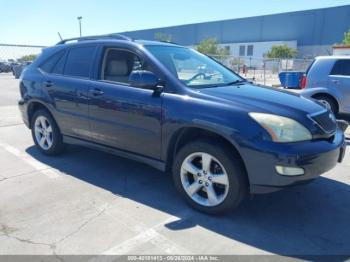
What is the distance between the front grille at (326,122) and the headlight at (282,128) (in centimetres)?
26

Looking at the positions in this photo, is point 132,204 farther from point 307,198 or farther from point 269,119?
point 307,198

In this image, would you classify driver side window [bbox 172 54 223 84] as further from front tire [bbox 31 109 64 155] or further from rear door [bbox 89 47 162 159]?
front tire [bbox 31 109 64 155]

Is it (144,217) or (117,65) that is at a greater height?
(117,65)

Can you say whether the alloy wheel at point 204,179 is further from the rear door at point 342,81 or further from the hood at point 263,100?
the rear door at point 342,81

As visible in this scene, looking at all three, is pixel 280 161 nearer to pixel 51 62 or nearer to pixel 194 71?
pixel 194 71

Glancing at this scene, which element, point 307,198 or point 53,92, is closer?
point 307,198

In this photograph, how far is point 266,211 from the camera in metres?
3.59

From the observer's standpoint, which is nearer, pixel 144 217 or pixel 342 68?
pixel 144 217

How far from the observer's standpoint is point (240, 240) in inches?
121

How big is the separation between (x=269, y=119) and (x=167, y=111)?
41.9 inches

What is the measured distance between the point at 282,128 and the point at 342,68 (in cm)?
578

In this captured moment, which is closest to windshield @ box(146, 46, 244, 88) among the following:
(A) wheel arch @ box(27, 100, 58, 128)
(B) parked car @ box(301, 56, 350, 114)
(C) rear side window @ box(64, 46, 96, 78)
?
(C) rear side window @ box(64, 46, 96, 78)

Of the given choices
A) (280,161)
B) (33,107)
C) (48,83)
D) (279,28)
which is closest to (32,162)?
(33,107)

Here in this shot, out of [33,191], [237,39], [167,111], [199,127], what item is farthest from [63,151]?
[237,39]
